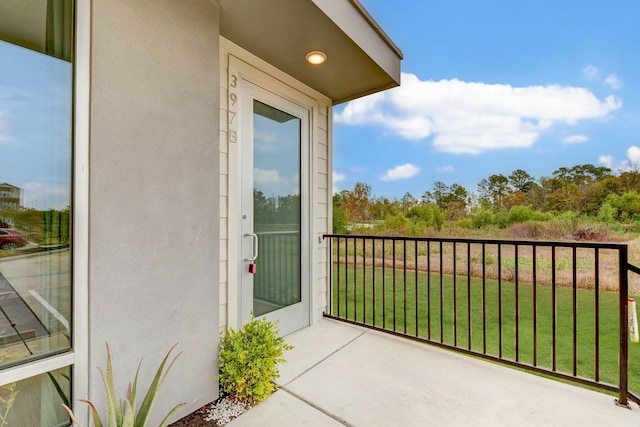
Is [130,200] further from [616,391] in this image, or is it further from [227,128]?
[616,391]

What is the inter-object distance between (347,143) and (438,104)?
2.23 metres

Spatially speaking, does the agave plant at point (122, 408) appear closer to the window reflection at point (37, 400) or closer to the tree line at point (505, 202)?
the window reflection at point (37, 400)

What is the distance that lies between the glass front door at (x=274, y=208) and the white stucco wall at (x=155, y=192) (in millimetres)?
548

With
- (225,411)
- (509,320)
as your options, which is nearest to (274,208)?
(225,411)

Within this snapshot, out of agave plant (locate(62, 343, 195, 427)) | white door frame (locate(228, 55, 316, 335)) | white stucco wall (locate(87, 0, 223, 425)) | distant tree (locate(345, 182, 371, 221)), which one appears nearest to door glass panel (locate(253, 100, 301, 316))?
white door frame (locate(228, 55, 316, 335))

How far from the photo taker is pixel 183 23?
5.07 feet

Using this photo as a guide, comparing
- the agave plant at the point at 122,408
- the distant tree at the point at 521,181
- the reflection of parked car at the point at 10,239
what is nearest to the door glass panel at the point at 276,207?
the agave plant at the point at 122,408

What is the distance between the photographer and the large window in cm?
106

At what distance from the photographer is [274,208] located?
8.25ft

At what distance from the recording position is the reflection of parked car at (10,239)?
1037mm

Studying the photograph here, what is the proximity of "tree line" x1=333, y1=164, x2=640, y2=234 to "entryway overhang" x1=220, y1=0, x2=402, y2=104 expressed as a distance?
6.38 ft

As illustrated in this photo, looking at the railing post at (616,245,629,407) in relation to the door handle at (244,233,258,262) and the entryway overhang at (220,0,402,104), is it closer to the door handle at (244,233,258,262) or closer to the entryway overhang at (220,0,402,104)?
the entryway overhang at (220,0,402,104)

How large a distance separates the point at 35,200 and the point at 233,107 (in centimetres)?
133

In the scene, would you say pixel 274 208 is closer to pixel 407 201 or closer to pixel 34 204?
pixel 34 204
